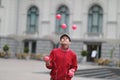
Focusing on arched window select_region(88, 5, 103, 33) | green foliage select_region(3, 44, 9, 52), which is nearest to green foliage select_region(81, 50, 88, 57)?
arched window select_region(88, 5, 103, 33)

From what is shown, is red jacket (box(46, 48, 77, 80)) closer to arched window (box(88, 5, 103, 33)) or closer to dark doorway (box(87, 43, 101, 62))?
dark doorway (box(87, 43, 101, 62))

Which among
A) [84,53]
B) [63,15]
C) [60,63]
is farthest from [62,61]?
[63,15]

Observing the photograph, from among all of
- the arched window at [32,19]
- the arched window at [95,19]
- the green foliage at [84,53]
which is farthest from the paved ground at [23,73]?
the arched window at [32,19]

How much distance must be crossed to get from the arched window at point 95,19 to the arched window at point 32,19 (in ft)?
20.4

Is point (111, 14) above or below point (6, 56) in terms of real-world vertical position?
above

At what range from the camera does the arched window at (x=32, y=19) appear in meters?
40.2

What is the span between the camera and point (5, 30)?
40.3 metres

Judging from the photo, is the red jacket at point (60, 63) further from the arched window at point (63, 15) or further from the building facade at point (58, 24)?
the arched window at point (63, 15)

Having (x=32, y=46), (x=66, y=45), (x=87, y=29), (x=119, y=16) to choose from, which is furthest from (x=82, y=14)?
(x=66, y=45)

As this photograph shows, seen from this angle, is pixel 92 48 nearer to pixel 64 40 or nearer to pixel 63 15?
pixel 63 15

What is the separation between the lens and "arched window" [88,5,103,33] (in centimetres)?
3697

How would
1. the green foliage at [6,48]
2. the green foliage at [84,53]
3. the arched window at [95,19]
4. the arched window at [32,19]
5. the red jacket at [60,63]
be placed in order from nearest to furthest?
the red jacket at [60,63]
the green foliage at [84,53]
the arched window at [95,19]
the green foliage at [6,48]
the arched window at [32,19]

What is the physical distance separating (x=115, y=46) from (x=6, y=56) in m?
11.8

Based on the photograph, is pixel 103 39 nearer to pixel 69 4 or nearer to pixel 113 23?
pixel 113 23
